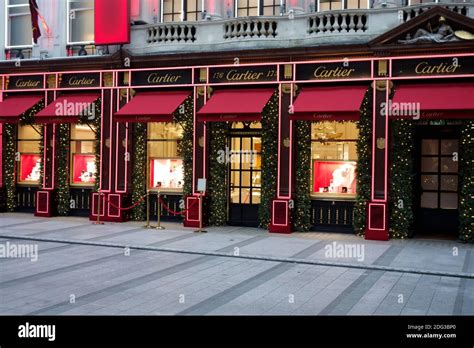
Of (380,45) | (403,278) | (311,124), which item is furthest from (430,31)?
(403,278)

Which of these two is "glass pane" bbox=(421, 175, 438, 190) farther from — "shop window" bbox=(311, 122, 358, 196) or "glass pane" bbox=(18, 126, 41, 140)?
"glass pane" bbox=(18, 126, 41, 140)

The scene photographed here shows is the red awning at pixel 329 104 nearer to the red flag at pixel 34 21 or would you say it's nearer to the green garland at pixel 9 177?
the red flag at pixel 34 21

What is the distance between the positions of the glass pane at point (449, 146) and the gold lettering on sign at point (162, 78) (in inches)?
336

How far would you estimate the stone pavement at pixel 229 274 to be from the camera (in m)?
8.86

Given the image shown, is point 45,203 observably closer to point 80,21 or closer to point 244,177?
point 80,21

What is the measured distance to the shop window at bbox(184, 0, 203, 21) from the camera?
1974cm

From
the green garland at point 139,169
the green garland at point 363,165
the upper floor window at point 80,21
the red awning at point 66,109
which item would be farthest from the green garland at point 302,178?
the upper floor window at point 80,21

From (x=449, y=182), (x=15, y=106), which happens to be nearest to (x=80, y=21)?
(x=15, y=106)

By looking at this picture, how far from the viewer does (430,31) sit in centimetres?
1592

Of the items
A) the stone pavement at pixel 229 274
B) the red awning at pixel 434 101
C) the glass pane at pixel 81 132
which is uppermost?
the red awning at pixel 434 101

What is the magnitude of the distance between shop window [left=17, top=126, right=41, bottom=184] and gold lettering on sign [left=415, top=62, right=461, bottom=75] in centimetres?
1385

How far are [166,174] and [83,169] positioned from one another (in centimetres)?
343

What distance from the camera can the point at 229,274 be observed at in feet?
37.3
